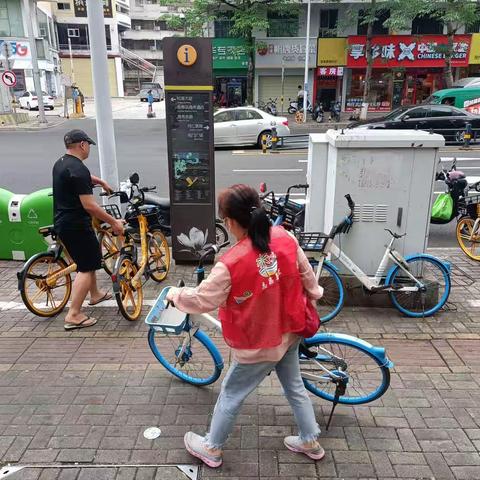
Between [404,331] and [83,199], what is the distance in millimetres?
3109

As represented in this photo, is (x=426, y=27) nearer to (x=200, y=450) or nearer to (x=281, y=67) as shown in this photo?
(x=281, y=67)

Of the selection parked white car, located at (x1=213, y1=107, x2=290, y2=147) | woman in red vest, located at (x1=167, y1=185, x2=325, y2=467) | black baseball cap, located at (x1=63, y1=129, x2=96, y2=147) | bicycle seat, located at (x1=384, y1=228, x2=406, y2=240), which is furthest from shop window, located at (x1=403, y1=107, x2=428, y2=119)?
woman in red vest, located at (x1=167, y1=185, x2=325, y2=467)

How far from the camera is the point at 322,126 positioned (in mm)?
23578

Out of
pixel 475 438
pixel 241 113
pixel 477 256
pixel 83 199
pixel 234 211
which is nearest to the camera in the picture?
pixel 234 211

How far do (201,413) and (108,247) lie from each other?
2.83 m

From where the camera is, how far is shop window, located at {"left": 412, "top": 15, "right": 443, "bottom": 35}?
27.3 metres

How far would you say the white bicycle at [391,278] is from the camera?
14.4ft

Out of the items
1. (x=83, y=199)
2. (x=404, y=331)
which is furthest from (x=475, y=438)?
(x=83, y=199)

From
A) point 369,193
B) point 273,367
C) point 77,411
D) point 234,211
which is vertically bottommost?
point 77,411

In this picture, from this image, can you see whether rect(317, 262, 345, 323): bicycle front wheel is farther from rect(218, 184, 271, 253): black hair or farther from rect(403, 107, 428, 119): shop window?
rect(403, 107, 428, 119): shop window

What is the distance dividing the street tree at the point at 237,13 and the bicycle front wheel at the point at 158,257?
19710mm

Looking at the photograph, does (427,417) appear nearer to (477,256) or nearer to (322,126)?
(477,256)

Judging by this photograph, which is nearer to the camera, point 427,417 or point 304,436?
point 304,436

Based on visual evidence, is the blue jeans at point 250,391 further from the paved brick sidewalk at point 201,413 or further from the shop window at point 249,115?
the shop window at point 249,115
